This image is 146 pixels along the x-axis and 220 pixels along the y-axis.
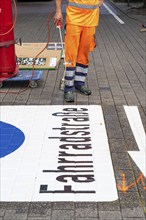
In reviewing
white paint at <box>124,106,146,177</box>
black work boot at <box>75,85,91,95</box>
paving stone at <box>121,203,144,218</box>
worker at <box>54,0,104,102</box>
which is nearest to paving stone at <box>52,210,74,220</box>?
paving stone at <box>121,203,144,218</box>

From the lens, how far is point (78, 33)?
19.9ft

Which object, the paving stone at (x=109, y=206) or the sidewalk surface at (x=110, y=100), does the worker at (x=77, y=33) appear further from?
the paving stone at (x=109, y=206)

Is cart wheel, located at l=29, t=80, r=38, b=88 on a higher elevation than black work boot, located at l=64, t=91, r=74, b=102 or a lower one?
lower

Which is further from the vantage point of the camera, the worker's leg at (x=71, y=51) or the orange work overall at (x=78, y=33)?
the worker's leg at (x=71, y=51)

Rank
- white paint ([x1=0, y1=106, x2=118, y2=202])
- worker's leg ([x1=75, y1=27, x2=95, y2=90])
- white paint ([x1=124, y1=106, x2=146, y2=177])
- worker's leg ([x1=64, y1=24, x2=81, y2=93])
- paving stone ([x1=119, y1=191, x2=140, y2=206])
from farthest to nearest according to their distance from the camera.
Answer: worker's leg ([x1=75, y1=27, x2=95, y2=90]), worker's leg ([x1=64, y1=24, x2=81, y2=93]), white paint ([x1=124, y1=106, x2=146, y2=177]), white paint ([x1=0, y1=106, x2=118, y2=202]), paving stone ([x1=119, y1=191, x2=140, y2=206])

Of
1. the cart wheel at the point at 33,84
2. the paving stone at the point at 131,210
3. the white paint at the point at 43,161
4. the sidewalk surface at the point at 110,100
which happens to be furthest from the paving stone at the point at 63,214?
the cart wheel at the point at 33,84

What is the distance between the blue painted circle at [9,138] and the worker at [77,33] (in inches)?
50.8

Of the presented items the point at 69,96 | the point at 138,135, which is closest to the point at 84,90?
the point at 69,96

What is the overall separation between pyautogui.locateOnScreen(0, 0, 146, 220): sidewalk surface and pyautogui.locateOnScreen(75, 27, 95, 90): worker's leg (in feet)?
0.89

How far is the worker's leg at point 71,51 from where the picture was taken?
19.7ft

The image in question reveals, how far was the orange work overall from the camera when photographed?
5.90 m

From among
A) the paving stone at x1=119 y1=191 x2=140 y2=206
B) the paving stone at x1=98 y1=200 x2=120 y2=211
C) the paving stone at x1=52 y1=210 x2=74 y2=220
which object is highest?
the paving stone at x1=52 y1=210 x2=74 y2=220

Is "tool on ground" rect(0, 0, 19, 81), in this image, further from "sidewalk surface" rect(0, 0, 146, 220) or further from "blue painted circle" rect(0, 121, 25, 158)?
"blue painted circle" rect(0, 121, 25, 158)

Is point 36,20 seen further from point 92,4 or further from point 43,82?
point 92,4
